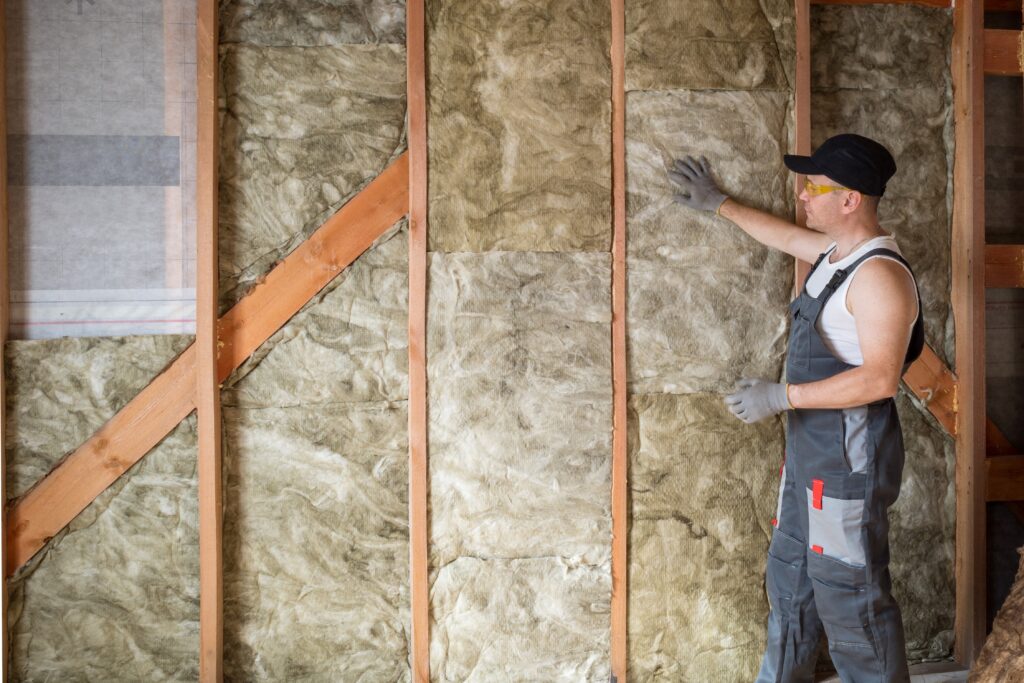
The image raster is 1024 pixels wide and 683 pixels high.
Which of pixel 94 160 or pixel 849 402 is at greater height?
pixel 94 160

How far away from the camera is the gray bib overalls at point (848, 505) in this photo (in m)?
1.99

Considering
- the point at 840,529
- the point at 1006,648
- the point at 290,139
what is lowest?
the point at 1006,648

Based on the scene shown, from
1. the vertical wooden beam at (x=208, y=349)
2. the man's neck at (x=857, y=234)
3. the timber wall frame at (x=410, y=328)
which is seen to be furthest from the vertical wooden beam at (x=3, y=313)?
the man's neck at (x=857, y=234)

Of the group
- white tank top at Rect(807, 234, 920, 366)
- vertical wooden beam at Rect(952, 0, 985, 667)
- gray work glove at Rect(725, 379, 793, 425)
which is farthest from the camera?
vertical wooden beam at Rect(952, 0, 985, 667)

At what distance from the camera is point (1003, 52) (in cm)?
258

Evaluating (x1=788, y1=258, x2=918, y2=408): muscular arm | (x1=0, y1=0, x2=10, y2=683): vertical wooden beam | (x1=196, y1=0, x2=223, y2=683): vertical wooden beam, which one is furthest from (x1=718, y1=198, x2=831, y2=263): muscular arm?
(x1=0, y1=0, x2=10, y2=683): vertical wooden beam

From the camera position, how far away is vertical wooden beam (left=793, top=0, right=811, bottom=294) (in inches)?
95.3

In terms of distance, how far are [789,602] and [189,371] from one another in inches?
81.9

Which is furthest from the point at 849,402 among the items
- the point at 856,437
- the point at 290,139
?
the point at 290,139

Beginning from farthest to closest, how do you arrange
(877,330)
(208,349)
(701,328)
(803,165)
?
(701,328) → (208,349) → (803,165) → (877,330)

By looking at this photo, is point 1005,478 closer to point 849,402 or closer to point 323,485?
point 849,402

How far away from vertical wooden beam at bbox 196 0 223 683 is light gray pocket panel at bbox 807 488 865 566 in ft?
6.12

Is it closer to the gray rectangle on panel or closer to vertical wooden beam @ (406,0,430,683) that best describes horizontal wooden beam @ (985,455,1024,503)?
vertical wooden beam @ (406,0,430,683)

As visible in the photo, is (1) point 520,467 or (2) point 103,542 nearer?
(2) point 103,542
